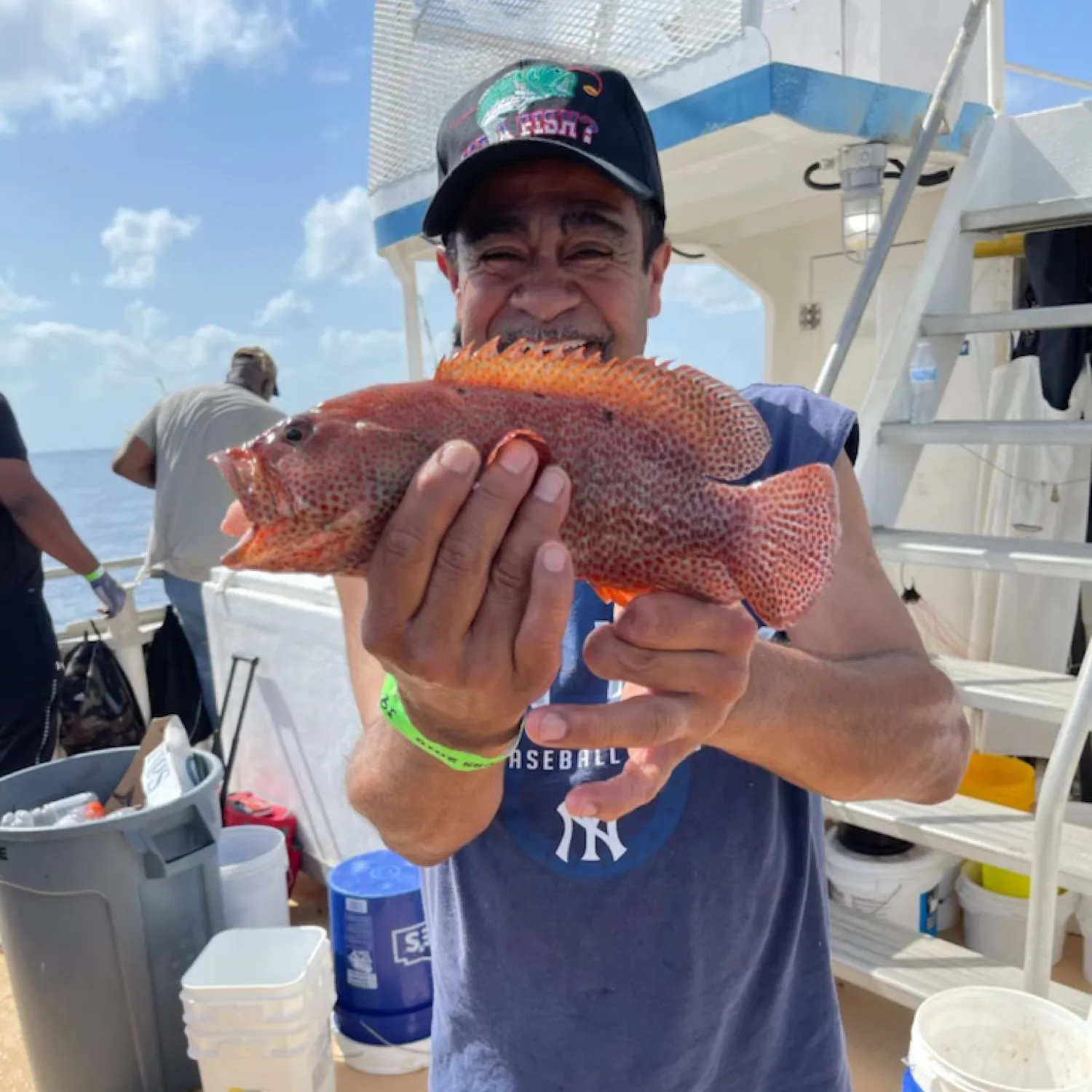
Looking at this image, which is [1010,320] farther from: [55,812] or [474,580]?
[55,812]

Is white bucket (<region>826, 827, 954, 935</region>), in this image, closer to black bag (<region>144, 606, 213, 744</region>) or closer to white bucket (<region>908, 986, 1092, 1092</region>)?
white bucket (<region>908, 986, 1092, 1092</region>)

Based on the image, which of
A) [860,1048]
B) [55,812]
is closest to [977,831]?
[860,1048]

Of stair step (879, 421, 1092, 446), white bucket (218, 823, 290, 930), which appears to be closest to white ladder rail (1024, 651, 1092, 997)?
stair step (879, 421, 1092, 446)

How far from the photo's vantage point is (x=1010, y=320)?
3.35m

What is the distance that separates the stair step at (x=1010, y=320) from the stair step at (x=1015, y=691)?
129 centimetres

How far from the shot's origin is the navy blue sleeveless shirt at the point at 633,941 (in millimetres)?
1657

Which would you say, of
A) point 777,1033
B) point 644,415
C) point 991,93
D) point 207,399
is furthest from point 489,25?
point 777,1033

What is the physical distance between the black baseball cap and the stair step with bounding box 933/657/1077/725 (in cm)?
177

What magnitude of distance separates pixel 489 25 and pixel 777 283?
2684mm

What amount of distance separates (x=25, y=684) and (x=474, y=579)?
4.43 metres

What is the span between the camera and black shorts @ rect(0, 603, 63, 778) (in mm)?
4605

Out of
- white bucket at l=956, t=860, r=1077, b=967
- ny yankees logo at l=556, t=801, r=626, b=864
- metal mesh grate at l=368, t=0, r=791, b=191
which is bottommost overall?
white bucket at l=956, t=860, r=1077, b=967

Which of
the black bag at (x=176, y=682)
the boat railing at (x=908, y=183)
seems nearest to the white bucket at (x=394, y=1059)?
the boat railing at (x=908, y=183)

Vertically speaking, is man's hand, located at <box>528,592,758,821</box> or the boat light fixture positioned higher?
the boat light fixture
